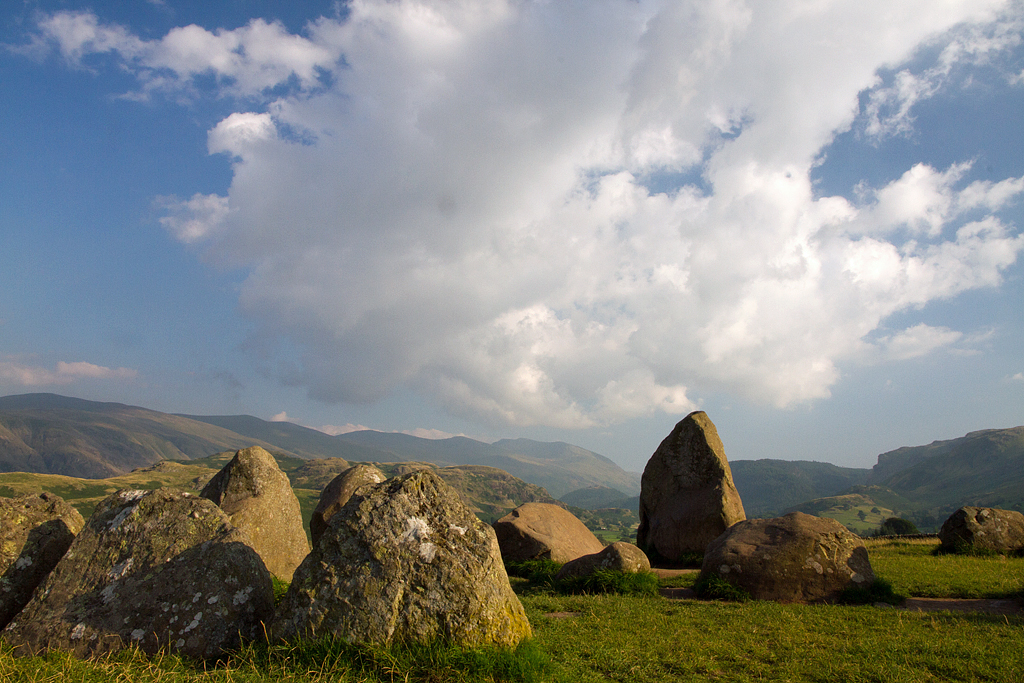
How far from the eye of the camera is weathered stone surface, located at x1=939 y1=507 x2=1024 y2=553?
798 inches

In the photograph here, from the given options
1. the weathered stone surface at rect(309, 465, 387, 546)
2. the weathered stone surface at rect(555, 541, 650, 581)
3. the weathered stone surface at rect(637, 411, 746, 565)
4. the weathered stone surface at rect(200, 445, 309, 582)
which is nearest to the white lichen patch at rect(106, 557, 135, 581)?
the weathered stone surface at rect(200, 445, 309, 582)

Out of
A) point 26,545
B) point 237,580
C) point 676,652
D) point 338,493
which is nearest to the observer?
point 237,580

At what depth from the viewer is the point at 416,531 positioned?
7.02 metres

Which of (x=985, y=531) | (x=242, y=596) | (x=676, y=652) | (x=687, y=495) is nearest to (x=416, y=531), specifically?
(x=242, y=596)

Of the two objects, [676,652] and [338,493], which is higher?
[338,493]

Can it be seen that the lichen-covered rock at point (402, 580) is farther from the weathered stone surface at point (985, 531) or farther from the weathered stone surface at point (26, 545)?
the weathered stone surface at point (985, 531)

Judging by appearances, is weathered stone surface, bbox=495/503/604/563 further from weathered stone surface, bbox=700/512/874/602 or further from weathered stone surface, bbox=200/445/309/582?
weathered stone surface, bbox=200/445/309/582

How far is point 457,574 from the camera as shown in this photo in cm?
682

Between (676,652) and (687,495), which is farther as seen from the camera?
(687,495)

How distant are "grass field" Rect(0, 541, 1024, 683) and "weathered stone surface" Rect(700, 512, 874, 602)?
1.00 m

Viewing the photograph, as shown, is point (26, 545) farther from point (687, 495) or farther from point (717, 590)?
point (687, 495)

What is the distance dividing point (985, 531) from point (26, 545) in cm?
2891

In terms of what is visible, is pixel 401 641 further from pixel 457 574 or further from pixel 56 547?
pixel 56 547

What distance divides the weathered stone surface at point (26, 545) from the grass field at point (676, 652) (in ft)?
6.46
